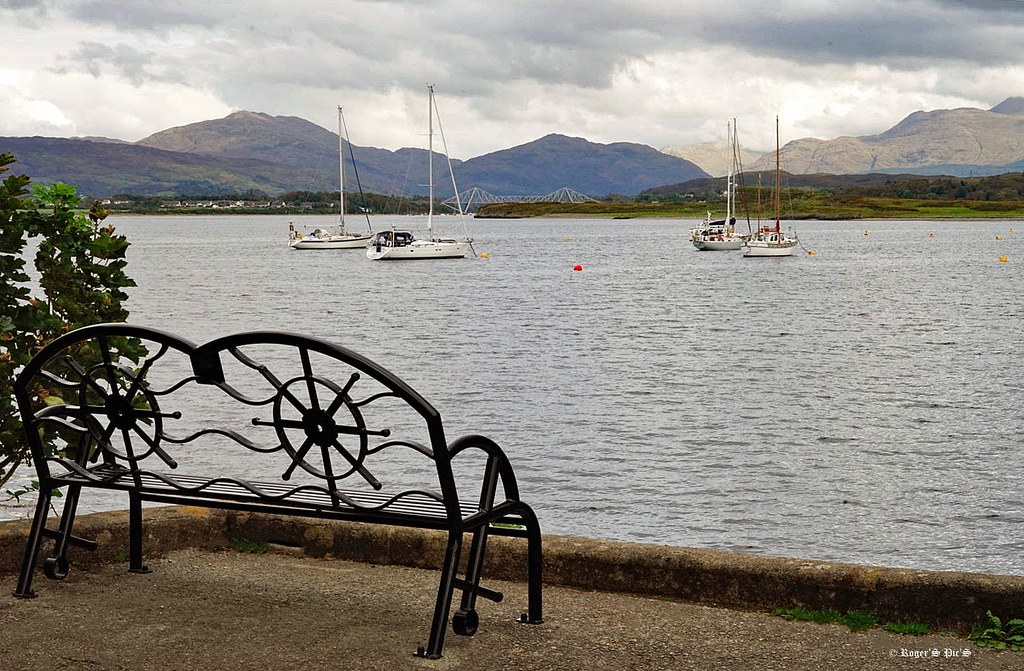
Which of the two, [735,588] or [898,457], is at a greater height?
[735,588]

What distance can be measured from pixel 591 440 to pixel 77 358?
41.9 ft

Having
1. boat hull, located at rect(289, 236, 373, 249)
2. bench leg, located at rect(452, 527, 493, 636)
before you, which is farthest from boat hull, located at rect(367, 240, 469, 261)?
bench leg, located at rect(452, 527, 493, 636)

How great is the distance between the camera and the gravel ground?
13.3ft

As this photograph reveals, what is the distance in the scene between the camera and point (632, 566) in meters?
4.89

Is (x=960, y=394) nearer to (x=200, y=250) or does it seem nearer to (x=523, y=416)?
(x=523, y=416)

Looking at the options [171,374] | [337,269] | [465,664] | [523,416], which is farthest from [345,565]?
[337,269]

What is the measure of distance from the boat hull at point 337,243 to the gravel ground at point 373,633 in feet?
340

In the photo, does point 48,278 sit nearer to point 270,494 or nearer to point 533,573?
point 270,494

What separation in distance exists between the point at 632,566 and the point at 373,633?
118cm

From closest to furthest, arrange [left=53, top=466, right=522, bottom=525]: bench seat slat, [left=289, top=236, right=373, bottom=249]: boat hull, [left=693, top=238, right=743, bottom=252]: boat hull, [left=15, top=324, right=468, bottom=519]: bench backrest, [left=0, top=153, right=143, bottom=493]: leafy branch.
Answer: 1. [left=15, top=324, right=468, bottom=519]: bench backrest
2. [left=53, top=466, right=522, bottom=525]: bench seat slat
3. [left=0, top=153, right=143, bottom=493]: leafy branch
4. [left=693, top=238, right=743, bottom=252]: boat hull
5. [left=289, top=236, right=373, bottom=249]: boat hull

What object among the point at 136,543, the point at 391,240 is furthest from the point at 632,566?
the point at 391,240

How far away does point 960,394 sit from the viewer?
23797 mm

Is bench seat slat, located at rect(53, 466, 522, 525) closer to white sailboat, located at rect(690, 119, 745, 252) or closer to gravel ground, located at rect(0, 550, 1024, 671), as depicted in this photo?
gravel ground, located at rect(0, 550, 1024, 671)

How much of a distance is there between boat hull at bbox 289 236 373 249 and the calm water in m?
40.2
